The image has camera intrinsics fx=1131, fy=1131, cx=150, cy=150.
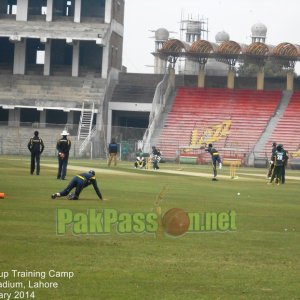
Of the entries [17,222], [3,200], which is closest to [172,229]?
[17,222]

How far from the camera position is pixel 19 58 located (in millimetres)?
103312

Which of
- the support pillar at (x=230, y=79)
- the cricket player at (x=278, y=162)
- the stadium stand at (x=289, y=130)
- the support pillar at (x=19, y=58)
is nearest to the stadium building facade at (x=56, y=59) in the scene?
the support pillar at (x=19, y=58)

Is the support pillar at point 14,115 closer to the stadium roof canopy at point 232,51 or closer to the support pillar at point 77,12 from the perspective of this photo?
the support pillar at point 77,12

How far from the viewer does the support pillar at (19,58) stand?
10300 centimetres

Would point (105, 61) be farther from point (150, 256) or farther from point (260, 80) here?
point (150, 256)

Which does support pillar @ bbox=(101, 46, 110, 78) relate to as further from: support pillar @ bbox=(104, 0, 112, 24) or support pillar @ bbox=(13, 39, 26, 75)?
support pillar @ bbox=(13, 39, 26, 75)

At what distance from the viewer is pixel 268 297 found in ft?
49.7

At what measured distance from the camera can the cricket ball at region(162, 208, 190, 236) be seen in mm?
21031

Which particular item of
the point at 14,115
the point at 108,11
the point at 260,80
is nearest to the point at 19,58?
the point at 14,115

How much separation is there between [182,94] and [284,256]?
82.9 metres

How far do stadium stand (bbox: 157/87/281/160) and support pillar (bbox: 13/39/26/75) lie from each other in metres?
14.4

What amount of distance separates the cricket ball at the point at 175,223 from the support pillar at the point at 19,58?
268ft

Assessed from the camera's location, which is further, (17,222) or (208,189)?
(208,189)

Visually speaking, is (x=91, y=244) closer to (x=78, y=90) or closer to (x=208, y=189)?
(x=208, y=189)
